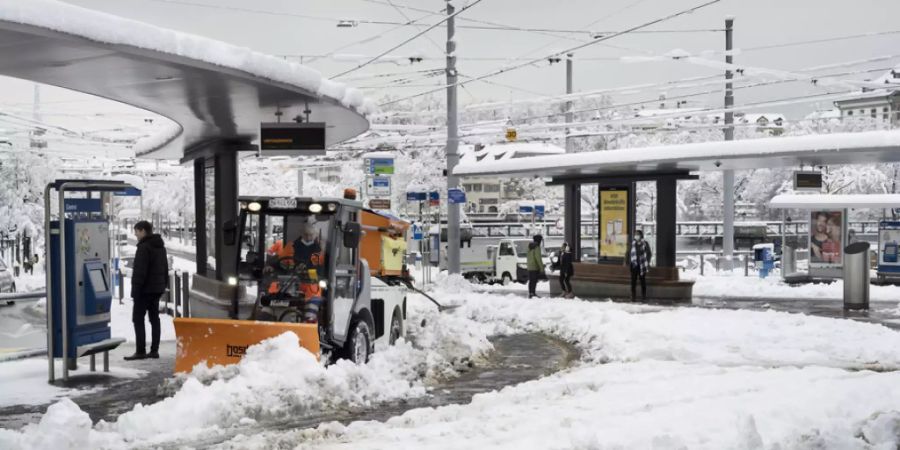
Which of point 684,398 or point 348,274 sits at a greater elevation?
point 348,274

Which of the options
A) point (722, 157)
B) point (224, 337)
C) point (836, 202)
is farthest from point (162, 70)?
point (836, 202)

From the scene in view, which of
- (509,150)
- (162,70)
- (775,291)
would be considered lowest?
(775,291)

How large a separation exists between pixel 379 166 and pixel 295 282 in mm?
16430

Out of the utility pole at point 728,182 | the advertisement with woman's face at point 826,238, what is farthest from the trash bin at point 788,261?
the utility pole at point 728,182

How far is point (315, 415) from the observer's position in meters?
8.89

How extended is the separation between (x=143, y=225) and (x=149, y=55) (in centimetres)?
374

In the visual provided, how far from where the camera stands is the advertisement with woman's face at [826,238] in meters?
28.8

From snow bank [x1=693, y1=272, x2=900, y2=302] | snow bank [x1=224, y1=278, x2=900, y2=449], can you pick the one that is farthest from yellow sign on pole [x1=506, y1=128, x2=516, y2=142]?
snow bank [x1=224, y1=278, x2=900, y2=449]

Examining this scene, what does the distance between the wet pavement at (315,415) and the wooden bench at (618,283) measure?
9.22 m

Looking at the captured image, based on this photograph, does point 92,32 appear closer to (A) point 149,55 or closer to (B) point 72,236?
(A) point 149,55

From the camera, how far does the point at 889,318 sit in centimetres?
1800

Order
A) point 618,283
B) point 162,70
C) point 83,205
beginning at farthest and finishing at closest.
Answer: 1. point 618,283
2. point 83,205
3. point 162,70

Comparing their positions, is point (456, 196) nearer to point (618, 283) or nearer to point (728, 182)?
point (618, 283)

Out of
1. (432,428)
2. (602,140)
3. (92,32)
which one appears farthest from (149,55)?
(602,140)
